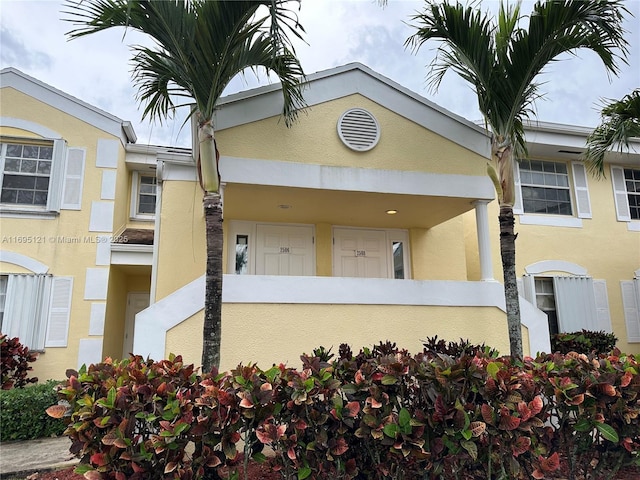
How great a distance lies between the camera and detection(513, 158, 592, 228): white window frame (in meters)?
10.3

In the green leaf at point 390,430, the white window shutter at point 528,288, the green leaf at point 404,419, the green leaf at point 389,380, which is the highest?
the white window shutter at point 528,288

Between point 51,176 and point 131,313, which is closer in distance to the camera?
point 51,176

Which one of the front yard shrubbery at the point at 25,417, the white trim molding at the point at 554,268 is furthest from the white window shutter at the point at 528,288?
the front yard shrubbery at the point at 25,417

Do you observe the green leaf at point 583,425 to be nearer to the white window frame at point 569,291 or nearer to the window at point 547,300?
the white window frame at point 569,291

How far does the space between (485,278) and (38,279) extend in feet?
29.2

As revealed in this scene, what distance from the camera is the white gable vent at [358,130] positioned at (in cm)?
695

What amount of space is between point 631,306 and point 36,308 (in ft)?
45.5

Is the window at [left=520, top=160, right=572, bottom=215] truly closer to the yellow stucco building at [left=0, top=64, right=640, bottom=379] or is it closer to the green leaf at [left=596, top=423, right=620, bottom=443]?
the yellow stucco building at [left=0, top=64, right=640, bottom=379]

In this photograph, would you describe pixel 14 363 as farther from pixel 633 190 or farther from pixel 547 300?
pixel 633 190

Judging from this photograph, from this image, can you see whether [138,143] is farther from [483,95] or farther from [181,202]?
[483,95]

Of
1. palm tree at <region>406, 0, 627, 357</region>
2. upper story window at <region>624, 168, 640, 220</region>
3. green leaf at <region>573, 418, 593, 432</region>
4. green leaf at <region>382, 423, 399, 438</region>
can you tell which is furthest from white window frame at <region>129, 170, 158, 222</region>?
upper story window at <region>624, 168, 640, 220</region>

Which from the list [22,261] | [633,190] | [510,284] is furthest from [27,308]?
[633,190]

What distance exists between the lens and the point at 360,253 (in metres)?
9.20

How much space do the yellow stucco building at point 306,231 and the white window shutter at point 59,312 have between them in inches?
1.2
